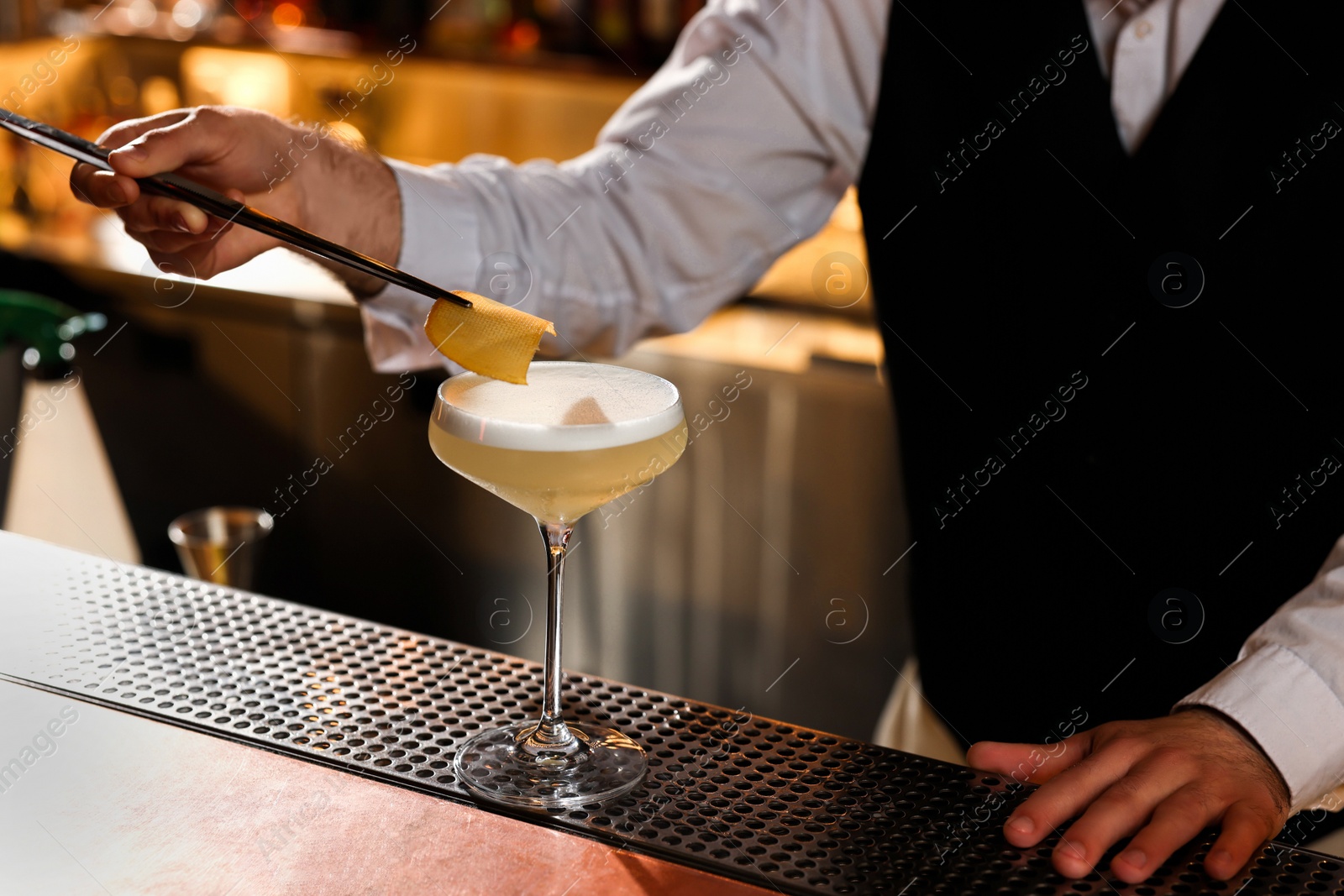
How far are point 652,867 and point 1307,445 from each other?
91 cm

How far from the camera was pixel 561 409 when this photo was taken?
903mm

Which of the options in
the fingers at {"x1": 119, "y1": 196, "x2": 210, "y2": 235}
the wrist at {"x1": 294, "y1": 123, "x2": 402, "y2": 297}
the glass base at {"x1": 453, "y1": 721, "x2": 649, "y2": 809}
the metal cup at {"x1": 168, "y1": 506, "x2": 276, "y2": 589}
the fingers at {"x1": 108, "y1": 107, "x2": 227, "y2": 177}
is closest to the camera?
the glass base at {"x1": 453, "y1": 721, "x2": 649, "y2": 809}

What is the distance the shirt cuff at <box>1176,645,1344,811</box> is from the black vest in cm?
41

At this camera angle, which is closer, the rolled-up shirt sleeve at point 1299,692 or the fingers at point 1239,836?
the fingers at point 1239,836

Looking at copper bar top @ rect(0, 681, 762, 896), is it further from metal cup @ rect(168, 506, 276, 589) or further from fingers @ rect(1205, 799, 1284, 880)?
metal cup @ rect(168, 506, 276, 589)

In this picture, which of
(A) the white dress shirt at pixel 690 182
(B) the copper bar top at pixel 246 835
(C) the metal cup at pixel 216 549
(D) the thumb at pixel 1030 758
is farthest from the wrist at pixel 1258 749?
(C) the metal cup at pixel 216 549

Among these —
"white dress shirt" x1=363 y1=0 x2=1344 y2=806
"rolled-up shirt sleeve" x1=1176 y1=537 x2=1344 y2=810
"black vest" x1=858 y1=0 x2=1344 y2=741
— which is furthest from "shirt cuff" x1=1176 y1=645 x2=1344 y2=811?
"white dress shirt" x1=363 y1=0 x2=1344 y2=806

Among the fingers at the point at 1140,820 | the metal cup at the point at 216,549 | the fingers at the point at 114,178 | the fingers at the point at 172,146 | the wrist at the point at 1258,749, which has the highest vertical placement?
the wrist at the point at 1258,749

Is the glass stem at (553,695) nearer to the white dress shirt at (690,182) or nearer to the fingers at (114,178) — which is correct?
the fingers at (114,178)

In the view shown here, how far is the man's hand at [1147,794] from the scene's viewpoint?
841 millimetres

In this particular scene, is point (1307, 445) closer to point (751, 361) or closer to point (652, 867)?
point (652, 867)

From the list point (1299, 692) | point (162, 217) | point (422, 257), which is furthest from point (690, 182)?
point (1299, 692)

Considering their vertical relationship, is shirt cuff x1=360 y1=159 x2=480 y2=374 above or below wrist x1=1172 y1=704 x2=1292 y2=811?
below

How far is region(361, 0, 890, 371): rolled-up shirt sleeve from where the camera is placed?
1.56 metres
